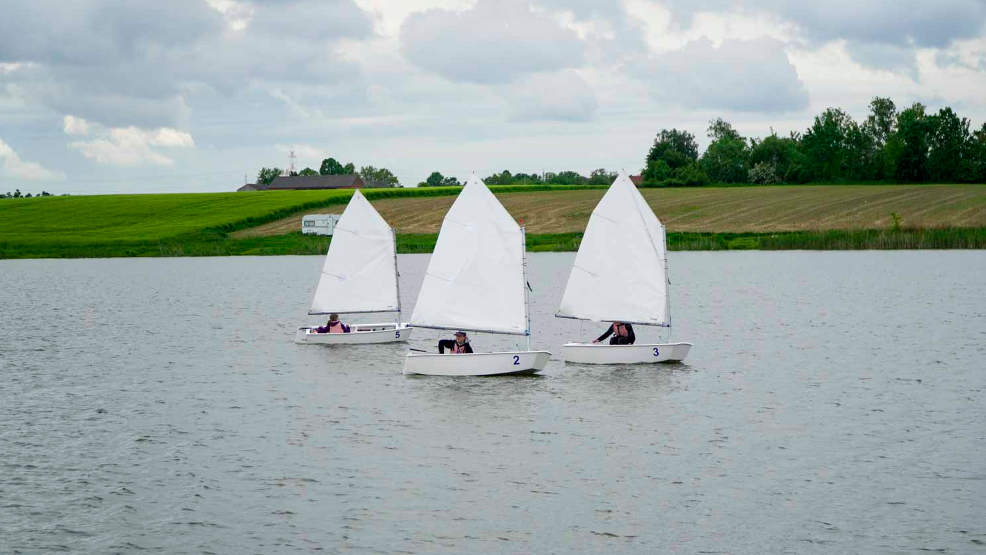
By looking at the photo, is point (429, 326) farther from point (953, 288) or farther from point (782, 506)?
point (953, 288)

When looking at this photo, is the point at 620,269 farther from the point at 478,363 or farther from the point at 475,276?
the point at 478,363

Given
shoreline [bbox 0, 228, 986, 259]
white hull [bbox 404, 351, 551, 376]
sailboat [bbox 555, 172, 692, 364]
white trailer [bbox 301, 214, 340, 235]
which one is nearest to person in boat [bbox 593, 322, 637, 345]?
sailboat [bbox 555, 172, 692, 364]

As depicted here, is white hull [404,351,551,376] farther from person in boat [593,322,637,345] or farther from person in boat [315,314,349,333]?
person in boat [315,314,349,333]

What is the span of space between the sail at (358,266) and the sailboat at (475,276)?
11900 millimetres

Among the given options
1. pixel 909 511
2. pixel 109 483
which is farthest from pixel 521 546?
pixel 109 483

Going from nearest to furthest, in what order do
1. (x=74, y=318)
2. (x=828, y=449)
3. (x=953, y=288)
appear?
(x=828, y=449) < (x=74, y=318) < (x=953, y=288)

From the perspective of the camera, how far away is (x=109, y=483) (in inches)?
1128

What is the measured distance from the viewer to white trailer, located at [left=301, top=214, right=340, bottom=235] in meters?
140

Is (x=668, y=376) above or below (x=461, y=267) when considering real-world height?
below

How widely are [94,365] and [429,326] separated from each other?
17.4 metres

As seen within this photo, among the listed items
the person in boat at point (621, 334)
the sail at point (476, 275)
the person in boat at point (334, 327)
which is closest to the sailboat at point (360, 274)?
the person in boat at point (334, 327)

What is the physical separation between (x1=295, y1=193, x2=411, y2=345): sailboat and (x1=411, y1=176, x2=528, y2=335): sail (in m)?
11.4

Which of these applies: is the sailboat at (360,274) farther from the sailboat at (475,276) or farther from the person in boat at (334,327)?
the sailboat at (475,276)

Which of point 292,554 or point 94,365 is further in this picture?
point 94,365
